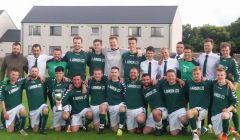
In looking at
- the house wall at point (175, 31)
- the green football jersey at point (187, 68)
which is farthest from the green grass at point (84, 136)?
the house wall at point (175, 31)

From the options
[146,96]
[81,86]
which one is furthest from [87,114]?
[146,96]

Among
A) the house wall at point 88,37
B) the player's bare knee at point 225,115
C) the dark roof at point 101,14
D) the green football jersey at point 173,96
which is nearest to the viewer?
the player's bare knee at point 225,115

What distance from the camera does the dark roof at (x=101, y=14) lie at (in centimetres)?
4750

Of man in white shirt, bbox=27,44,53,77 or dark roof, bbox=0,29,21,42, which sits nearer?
man in white shirt, bbox=27,44,53,77

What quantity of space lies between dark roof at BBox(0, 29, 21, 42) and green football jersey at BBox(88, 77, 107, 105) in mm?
46973

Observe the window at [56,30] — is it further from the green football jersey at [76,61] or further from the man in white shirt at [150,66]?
the man in white shirt at [150,66]

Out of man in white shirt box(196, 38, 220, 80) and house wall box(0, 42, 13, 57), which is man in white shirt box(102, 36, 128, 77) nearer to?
man in white shirt box(196, 38, 220, 80)

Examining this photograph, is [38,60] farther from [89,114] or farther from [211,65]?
[211,65]

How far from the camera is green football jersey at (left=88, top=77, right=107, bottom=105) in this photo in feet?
30.8

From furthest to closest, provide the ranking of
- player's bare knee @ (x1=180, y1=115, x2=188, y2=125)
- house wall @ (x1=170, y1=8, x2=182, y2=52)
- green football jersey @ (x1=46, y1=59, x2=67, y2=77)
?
house wall @ (x1=170, y1=8, x2=182, y2=52)
green football jersey @ (x1=46, y1=59, x2=67, y2=77)
player's bare knee @ (x1=180, y1=115, x2=188, y2=125)

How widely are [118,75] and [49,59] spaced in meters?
1.70

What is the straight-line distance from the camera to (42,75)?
9.73 m

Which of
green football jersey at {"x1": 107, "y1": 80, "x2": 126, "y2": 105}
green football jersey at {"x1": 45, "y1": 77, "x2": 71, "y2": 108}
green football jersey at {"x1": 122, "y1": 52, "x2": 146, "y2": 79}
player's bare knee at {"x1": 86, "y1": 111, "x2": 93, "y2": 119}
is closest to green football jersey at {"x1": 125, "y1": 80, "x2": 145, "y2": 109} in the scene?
green football jersey at {"x1": 107, "y1": 80, "x2": 126, "y2": 105}

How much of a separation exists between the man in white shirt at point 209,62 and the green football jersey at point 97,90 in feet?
7.15
